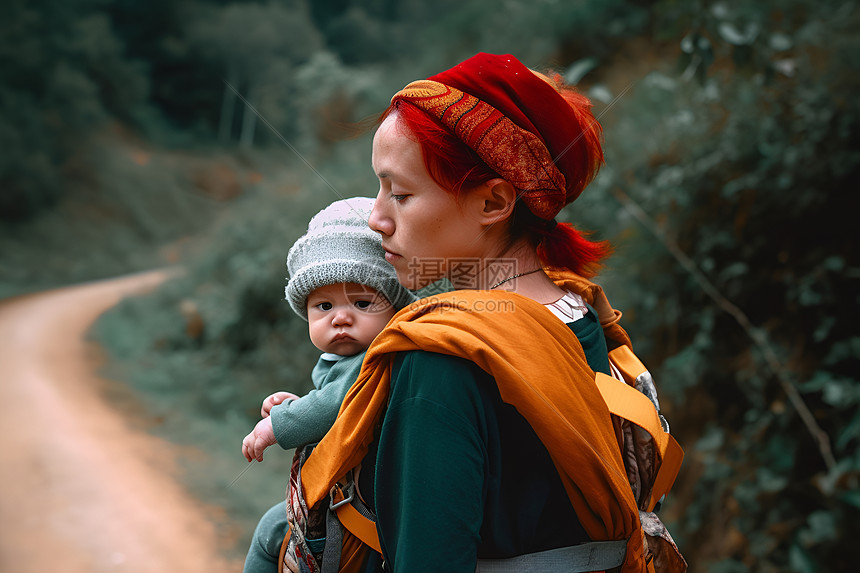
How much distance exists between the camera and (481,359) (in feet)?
3.00

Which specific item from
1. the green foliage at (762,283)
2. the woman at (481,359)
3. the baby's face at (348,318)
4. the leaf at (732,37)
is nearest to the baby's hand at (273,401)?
the baby's face at (348,318)

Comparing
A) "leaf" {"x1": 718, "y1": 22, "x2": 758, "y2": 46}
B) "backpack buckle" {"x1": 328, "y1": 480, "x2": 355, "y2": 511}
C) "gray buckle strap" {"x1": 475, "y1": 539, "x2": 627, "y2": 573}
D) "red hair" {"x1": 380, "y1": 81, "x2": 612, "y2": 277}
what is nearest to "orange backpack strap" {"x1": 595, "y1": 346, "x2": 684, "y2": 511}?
"gray buckle strap" {"x1": 475, "y1": 539, "x2": 627, "y2": 573}

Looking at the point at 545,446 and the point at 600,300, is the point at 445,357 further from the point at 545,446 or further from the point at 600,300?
the point at 600,300

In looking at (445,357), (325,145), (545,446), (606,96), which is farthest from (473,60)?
(325,145)

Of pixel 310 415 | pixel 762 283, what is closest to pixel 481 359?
pixel 310 415

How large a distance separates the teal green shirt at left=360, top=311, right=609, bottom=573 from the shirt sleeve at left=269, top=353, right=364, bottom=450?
347 mm

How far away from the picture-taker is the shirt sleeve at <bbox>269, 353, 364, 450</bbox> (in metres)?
1.30

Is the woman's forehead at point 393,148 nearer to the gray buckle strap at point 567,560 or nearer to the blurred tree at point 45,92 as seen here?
the gray buckle strap at point 567,560

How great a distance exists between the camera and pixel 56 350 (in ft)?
25.0

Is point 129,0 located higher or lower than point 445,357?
lower

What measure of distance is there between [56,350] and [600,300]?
8.07 m

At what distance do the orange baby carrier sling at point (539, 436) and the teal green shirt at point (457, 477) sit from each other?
0.11 ft

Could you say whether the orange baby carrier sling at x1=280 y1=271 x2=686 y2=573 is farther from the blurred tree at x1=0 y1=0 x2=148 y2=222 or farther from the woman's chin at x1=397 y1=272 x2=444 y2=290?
the blurred tree at x1=0 y1=0 x2=148 y2=222

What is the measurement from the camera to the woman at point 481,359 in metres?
0.92
